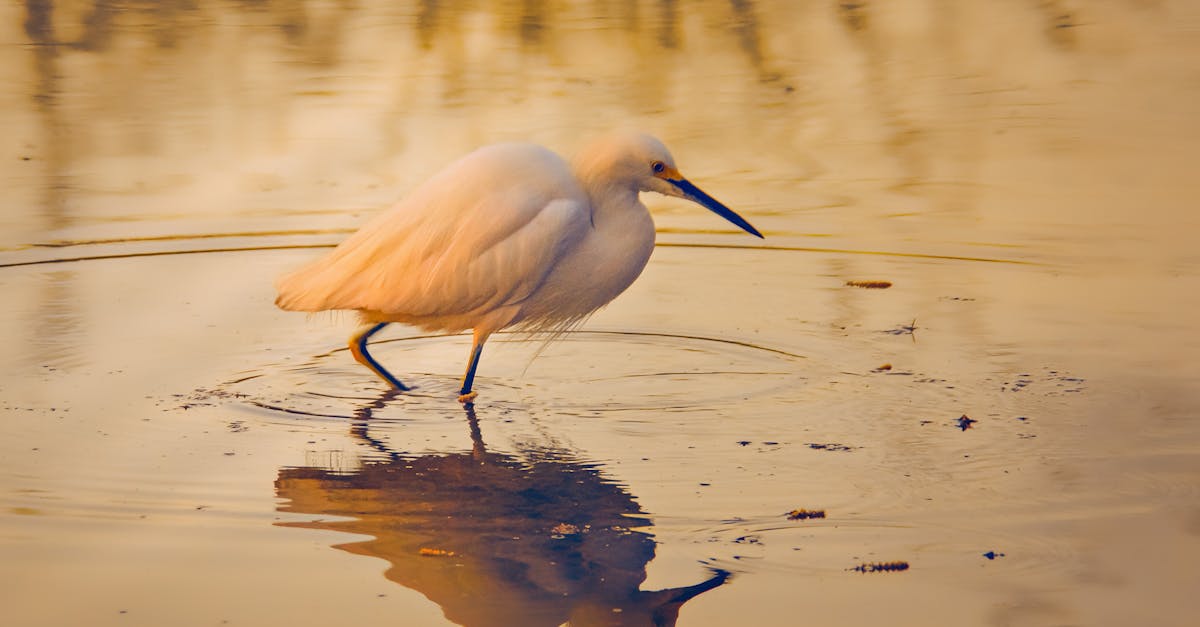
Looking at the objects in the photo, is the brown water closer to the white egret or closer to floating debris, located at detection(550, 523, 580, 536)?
floating debris, located at detection(550, 523, 580, 536)

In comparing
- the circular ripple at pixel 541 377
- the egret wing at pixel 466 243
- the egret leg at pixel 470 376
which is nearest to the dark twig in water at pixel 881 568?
the circular ripple at pixel 541 377

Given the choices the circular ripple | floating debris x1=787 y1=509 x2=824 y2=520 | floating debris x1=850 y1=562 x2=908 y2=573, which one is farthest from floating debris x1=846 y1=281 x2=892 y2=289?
floating debris x1=850 y1=562 x2=908 y2=573

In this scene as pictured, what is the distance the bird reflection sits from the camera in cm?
407

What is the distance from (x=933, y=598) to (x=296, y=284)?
2948 mm

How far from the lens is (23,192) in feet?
32.0

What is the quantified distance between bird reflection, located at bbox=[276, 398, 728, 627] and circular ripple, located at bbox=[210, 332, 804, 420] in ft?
1.51

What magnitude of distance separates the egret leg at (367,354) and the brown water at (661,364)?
0.10 metres

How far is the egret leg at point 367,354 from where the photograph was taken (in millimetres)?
6223

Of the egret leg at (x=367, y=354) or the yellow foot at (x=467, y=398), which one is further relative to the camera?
the egret leg at (x=367, y=354)

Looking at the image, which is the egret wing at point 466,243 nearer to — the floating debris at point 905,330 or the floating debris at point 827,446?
the floating debris at point 827,446

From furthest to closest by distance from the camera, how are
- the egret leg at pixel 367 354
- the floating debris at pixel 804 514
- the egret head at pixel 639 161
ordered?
the egret leg at pixel 367 354
the egret head at pixel 639 161
the floating debris at pixel 804 514

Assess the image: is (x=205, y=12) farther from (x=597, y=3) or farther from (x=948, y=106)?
(x=948, y=106)

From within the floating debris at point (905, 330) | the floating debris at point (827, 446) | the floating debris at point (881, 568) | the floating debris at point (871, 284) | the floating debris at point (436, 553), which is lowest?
the floating debris at point (871, 284)

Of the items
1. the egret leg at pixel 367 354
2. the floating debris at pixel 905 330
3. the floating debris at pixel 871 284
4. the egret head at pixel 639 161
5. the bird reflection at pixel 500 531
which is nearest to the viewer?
the bird reflection at pixel 500 531
